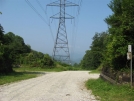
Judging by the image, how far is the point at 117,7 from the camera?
658 inches

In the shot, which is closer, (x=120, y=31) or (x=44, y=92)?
(x=44, y=92)

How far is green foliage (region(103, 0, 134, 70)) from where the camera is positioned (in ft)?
46.1

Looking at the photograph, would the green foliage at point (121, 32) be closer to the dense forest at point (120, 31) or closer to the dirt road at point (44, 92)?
the dense forest at point (120, 31)

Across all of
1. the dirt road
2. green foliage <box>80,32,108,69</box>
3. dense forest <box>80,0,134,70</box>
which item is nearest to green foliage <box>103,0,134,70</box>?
dense forest <box>80,0,134,70</box>

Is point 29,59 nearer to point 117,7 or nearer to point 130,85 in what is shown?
point 117,7

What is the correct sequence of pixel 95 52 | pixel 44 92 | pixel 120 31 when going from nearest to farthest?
1. pixel 44 92
2. pixel 120 31
3. pixel 95 52

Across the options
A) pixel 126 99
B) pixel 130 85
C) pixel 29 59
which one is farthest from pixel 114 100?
pixel 29 59

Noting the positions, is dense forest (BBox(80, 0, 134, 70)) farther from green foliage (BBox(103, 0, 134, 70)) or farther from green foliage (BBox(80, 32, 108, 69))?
green foliage (BBox(80, 32, 108, 69))

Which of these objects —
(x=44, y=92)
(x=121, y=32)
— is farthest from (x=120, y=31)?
(x=44, y=92)

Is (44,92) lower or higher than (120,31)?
lower

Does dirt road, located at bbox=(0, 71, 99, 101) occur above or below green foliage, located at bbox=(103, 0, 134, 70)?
below

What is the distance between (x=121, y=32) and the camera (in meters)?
14.9

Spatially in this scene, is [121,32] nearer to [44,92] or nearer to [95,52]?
[44,92]

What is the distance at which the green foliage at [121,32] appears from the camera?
46.1ft
